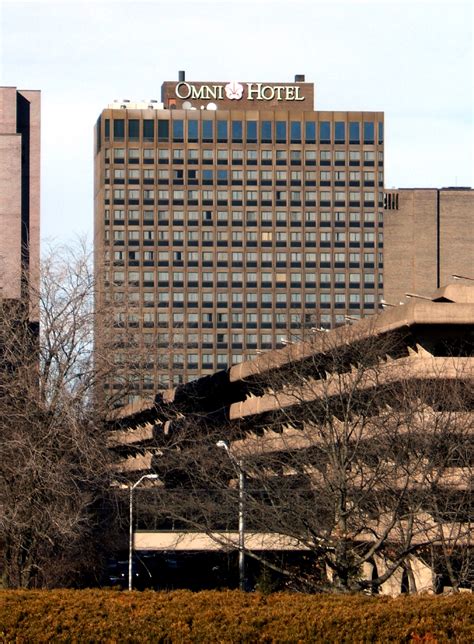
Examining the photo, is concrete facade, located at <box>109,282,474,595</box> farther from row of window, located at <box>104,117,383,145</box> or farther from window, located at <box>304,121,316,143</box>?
window, located at <box>304,121,316,143</box>

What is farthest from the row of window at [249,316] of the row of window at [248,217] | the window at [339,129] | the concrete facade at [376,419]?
the concrete facade at [376,419]

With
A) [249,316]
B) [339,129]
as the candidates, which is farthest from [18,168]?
[339,129]

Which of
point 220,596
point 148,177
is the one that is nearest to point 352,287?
point 148,177

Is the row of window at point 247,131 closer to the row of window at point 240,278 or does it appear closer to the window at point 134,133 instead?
the window at point 134,133

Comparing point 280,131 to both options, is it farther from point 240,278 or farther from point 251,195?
point 240,278

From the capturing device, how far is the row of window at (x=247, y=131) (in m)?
194

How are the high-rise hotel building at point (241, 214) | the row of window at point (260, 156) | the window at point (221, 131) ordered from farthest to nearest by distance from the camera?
the window at point (221, 131)
the row of window at point (260, 156)
the high-rise hotel building at point (241, 214)

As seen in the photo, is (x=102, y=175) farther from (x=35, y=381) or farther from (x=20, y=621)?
(x=20, y=621)

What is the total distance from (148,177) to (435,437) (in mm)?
160829

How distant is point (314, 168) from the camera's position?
198 m

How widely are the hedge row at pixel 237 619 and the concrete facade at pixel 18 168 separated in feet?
362

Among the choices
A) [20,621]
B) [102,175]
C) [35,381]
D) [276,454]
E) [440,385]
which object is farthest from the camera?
[102,175]

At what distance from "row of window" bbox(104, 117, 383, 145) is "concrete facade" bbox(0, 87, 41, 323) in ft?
84.7

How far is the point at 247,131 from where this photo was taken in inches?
7726
